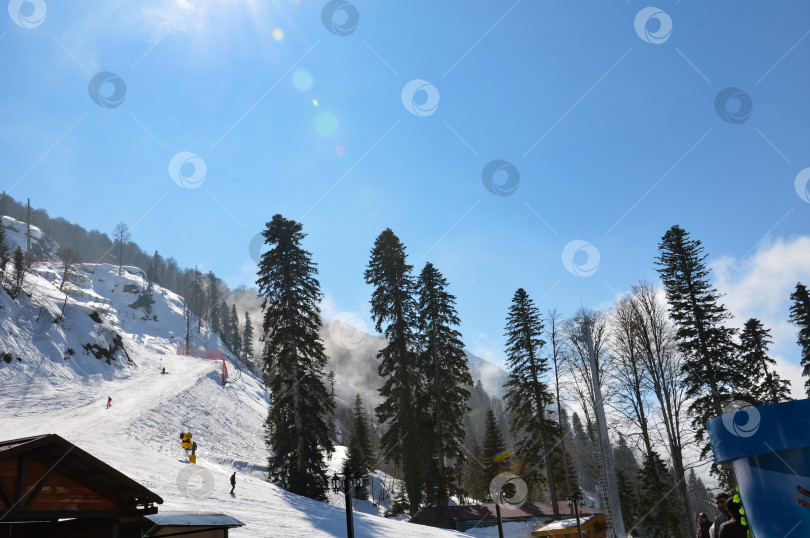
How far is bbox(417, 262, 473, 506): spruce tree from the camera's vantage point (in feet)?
108

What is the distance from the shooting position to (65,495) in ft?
28.2

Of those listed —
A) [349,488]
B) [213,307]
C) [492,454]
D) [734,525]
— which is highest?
[213,307]

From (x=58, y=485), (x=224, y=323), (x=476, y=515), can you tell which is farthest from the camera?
(x=224, y=323)

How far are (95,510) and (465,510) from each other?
28.1 m

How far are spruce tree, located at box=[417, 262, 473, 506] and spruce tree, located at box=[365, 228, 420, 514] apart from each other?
0.75 m

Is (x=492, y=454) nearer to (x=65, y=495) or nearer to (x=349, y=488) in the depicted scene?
(x=349, y=488)

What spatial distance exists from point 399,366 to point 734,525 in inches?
1128

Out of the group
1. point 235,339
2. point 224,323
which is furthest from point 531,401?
point 224,323

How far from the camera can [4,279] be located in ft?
192

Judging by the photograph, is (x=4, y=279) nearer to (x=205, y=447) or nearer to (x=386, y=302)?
(x=205, y=447)

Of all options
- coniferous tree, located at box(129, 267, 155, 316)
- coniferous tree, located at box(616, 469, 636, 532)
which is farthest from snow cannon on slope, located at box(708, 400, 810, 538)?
coniferous tree, located at box(129, 267, 155, 316)

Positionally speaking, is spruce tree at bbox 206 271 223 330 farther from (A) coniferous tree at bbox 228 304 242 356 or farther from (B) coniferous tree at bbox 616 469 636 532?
(B) coniferous tree at bbox 616 469 636 532

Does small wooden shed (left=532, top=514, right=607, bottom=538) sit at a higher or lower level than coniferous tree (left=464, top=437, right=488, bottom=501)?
lower

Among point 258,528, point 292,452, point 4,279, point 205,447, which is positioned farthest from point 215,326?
point 258,528
